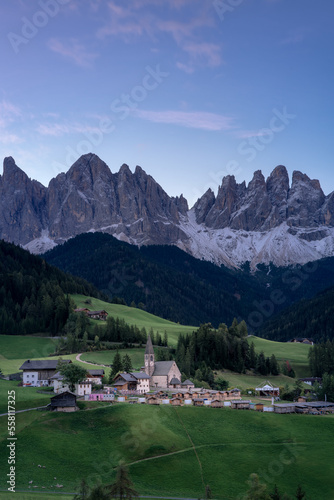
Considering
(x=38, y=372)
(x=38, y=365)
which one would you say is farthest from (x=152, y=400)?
(x=38, y=365)

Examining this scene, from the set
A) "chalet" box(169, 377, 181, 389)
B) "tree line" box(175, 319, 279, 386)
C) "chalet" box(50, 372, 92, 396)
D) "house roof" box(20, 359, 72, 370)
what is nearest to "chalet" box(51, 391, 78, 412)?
"chalet" box(50, 372, 92, 396)

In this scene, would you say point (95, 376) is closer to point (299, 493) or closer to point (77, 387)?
point (77, 387)

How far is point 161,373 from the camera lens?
433 feet

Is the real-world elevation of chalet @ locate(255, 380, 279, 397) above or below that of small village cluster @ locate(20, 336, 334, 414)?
below

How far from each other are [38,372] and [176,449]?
4977 centimetres

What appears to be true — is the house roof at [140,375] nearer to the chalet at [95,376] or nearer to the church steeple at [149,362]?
the chalet at [95,376]

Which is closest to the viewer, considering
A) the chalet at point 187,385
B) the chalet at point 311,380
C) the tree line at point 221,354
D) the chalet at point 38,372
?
the chalet at point 38,372

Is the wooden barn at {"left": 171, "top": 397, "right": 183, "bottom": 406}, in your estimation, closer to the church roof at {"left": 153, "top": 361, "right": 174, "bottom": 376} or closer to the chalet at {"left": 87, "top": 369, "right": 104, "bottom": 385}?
the chalet at {"left": 87, "top": 369, "right": 104, "bottom": 385}

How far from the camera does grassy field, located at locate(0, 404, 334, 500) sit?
244 feet

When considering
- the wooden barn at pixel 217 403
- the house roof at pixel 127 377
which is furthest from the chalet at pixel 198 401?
the house roof at pixel 127 377

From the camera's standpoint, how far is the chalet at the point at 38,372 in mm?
122312

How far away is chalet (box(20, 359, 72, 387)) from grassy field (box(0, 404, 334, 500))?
30712mm

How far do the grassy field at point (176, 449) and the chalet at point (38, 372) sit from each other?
101 feet

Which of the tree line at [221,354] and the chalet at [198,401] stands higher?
the tree line at [221,354]
